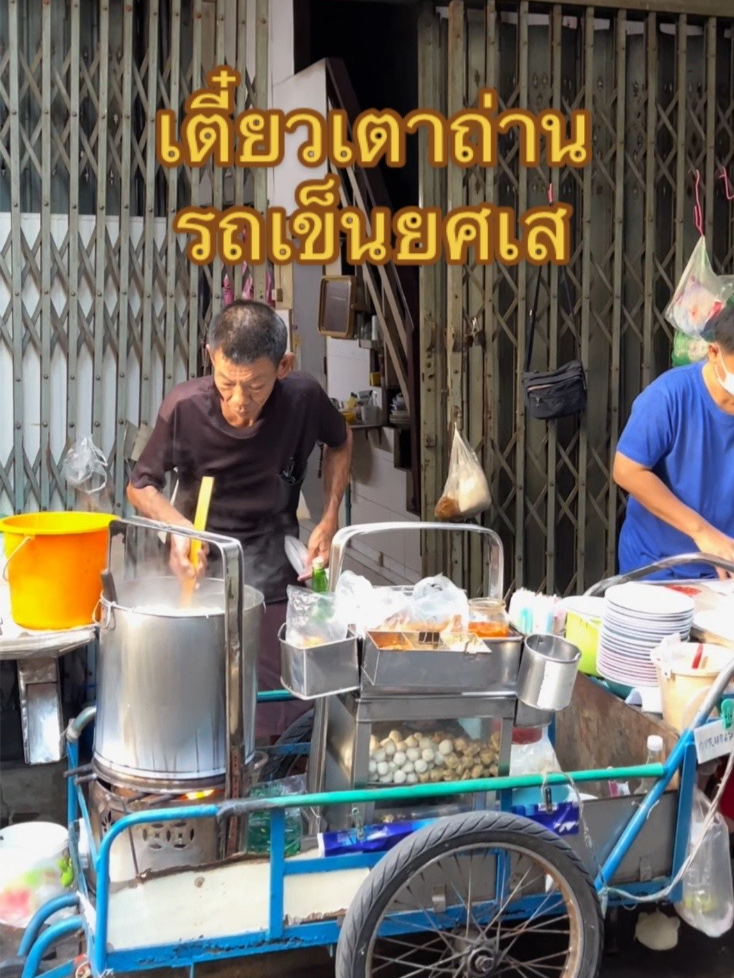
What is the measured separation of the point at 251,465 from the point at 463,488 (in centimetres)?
150

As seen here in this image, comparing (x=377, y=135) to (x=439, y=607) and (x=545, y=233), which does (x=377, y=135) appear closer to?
(x=545, y=233)

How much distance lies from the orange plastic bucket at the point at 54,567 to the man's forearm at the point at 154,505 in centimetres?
24

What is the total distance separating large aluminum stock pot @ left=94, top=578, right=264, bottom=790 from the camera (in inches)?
91.7

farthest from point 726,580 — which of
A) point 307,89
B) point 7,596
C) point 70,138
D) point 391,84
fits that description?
point 391,84

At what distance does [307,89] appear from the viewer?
271 inches

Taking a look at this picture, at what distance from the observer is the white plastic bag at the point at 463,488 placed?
4.84 meters

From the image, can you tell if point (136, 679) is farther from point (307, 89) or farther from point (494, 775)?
point (307, 89)

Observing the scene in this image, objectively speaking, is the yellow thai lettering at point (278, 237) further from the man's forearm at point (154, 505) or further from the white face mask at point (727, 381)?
the white face mask at point (727, 381)

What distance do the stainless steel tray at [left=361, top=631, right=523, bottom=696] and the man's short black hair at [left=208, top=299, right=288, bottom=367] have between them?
128 centimetres

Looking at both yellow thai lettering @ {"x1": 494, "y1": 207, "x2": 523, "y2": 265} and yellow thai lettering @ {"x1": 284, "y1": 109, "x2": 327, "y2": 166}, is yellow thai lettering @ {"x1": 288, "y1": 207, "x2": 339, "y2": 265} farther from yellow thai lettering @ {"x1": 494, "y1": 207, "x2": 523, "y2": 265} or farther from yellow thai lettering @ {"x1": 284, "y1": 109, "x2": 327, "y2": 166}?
yellow thai lettering @ {"x1": 494, "y1": 207, "x2": 523, "y2": 265}

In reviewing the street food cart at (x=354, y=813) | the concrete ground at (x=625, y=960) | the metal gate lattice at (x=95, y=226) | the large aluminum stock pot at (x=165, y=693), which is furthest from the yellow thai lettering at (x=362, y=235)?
the concrete ground at (x=625, y=960)

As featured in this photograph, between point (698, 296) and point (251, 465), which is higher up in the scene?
point (698, 296)

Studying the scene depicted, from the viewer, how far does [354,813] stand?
237 cm

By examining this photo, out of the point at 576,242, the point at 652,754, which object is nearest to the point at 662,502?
the point at 652,754
